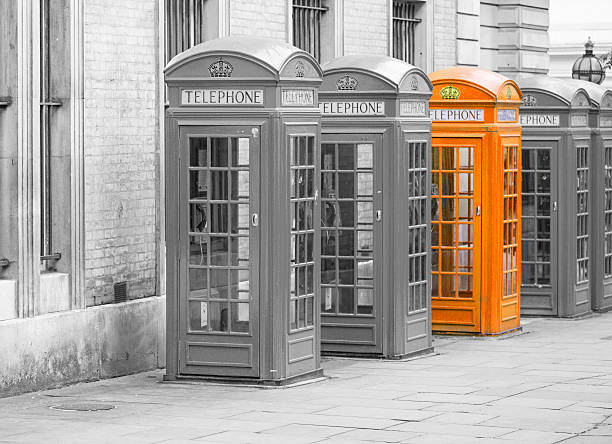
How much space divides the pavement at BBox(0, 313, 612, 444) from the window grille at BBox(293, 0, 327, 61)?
428 centimetres

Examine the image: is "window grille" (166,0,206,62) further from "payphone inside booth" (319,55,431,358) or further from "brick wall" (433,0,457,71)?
"brick wall" (433,0,457,71)

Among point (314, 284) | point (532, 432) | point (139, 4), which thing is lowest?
point (532, 432)

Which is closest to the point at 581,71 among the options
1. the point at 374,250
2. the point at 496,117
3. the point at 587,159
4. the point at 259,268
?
the point at 587,159

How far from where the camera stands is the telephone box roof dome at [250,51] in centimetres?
1139

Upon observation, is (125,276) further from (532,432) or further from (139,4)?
(532,432)

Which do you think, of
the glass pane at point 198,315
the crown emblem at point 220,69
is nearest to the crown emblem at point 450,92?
the crown emblem at point 220,69

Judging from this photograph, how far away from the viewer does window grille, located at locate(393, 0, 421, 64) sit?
720 inches

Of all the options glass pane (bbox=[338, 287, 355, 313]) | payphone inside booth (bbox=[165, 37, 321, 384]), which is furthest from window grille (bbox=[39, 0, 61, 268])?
glass pane (bbox=[338, 287, 355, 313])

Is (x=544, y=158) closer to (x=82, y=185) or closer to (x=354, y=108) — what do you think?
(x=354, y=108)

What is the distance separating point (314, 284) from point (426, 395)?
1442 mm

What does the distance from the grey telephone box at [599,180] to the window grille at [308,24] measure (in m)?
3.19

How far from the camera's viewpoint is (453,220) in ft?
48.5

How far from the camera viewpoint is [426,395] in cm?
1120

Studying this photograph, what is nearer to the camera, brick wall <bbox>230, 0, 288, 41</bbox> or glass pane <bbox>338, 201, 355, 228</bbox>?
glass pane <bbox>338, 201, 355, 228</bbox>
